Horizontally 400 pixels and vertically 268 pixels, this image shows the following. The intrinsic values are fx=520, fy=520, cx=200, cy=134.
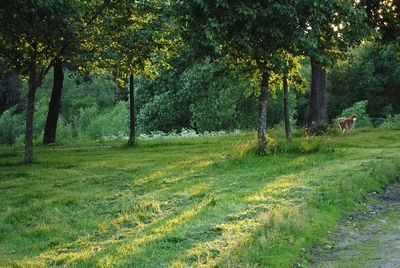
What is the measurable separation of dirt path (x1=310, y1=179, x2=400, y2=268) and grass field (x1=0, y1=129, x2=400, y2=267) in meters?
0.29

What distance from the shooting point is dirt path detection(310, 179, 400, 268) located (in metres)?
8.78

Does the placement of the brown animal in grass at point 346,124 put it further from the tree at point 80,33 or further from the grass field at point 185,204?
the tree at point 80,33

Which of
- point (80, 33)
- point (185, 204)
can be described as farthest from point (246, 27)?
point (185, 204)

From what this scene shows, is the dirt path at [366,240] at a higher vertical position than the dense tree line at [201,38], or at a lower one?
lower

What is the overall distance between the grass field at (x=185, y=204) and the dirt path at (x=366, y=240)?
0.96ft

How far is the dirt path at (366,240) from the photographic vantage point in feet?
28.8

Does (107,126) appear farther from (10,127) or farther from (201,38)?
(201,38)

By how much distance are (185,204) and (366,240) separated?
4568 mm

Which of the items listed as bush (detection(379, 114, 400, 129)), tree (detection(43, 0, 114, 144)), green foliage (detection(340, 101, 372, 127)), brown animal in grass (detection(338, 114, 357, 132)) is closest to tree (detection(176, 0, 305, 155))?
tree (detection(43, 0, 114, 144))

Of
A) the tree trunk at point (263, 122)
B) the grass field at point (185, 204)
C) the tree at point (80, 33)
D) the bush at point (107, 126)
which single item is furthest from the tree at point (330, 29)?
the bush at point (107, 126)

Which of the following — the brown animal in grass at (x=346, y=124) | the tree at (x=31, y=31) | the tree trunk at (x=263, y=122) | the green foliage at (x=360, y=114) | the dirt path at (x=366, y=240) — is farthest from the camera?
the green foliage at (x=360, y=114)

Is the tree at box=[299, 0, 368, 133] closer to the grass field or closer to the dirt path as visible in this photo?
the grass field

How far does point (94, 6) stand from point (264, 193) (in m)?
14.6

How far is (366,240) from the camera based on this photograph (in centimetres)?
1009
